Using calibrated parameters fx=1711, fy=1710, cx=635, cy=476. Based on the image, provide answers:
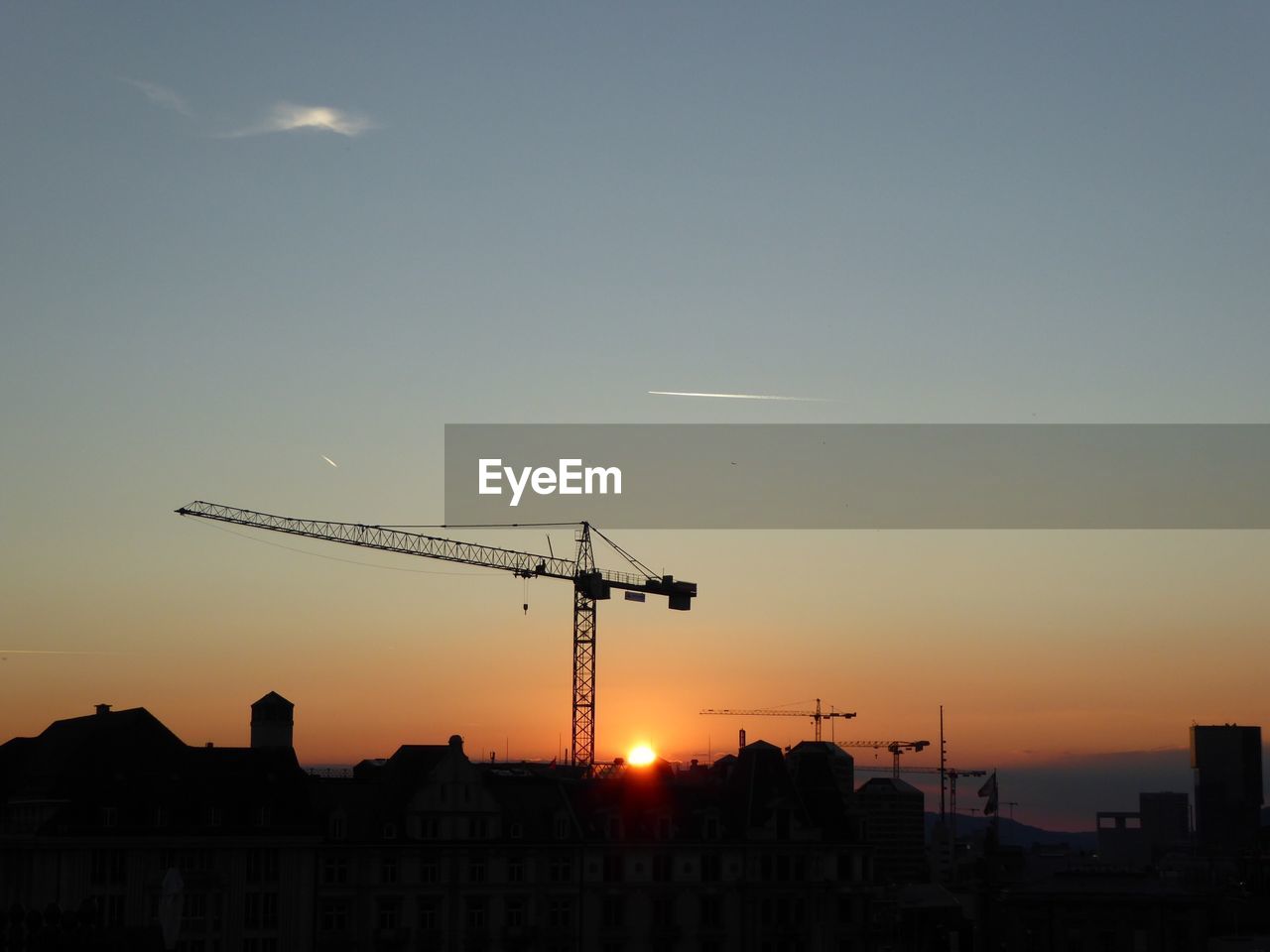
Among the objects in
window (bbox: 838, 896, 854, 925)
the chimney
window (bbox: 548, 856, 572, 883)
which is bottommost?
window (bbox: 838, 896, 854, 925)

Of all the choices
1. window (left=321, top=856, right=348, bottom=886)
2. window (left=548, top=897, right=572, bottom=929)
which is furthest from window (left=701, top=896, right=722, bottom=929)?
window (left=321, top=856, right=348, bottom=886)

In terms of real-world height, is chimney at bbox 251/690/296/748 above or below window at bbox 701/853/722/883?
above

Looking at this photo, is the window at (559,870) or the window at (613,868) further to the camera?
the window at (613,868)

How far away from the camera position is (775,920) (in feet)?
461

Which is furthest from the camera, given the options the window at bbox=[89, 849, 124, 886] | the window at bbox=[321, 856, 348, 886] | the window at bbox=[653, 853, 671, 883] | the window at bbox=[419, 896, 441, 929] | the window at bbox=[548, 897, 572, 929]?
the window at bbox=[653, 853, 671, 883]

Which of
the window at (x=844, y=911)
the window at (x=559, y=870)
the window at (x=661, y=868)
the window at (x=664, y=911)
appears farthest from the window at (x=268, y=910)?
the window at (x=844, y=911)

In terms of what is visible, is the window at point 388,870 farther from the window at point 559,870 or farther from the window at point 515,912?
the window at point 559,870

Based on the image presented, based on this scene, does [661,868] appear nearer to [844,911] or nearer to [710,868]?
[710,868]

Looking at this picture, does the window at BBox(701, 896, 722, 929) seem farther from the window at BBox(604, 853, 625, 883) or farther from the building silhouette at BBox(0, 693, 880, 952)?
the window at BBox(604, 853, 625, 883)

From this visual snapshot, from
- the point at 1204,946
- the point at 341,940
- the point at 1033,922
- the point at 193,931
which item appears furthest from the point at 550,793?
the point at 1204,946

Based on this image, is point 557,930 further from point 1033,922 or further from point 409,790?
point 1033,922

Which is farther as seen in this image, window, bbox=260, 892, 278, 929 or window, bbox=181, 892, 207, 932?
window, bbox=260, 892, 278, 929

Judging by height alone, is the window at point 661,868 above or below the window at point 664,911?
above

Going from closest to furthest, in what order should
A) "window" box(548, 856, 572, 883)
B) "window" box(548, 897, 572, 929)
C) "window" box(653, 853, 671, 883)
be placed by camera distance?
"window" box(548, 897, 572, 929), "window" box(548, 856, 572, 883), "window" box(653, 853, 671, 883)
